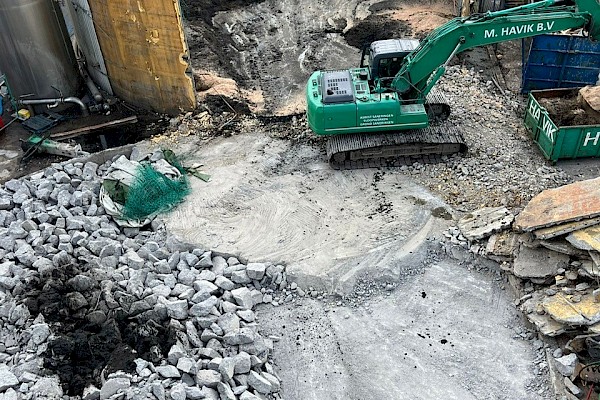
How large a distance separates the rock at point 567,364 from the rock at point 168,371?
5.37 metres

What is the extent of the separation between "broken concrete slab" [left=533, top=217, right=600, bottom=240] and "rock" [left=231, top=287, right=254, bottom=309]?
4770mm

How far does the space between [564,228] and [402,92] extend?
15.8 feet

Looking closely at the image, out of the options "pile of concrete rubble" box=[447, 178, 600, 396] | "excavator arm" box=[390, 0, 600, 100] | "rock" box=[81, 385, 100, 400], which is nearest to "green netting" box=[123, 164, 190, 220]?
"rock" box=[81, 385, 100, 400]

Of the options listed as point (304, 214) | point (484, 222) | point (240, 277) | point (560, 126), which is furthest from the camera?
point (560, 126)

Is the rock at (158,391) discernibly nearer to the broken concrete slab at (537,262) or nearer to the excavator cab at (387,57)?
the broken concrete slab at (537,262)

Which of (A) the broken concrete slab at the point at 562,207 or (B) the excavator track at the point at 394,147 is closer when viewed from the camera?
(A) the broken concrete slab at the point at 562,207

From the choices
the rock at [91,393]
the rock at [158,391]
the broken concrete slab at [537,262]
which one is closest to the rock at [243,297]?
the rock at [158,391]

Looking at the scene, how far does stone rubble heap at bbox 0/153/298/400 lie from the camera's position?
26.7 ft

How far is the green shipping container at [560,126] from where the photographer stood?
12117 mm

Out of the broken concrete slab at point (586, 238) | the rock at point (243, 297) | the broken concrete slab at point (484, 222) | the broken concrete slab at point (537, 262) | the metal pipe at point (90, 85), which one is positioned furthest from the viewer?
the metal pipe at point (90, 85)

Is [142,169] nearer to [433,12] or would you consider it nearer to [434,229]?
[434,229]

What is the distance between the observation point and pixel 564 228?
9.27 m

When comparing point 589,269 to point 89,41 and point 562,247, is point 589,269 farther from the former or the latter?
point 89,41

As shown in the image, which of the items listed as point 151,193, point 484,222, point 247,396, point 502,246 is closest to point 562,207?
point 502,246
